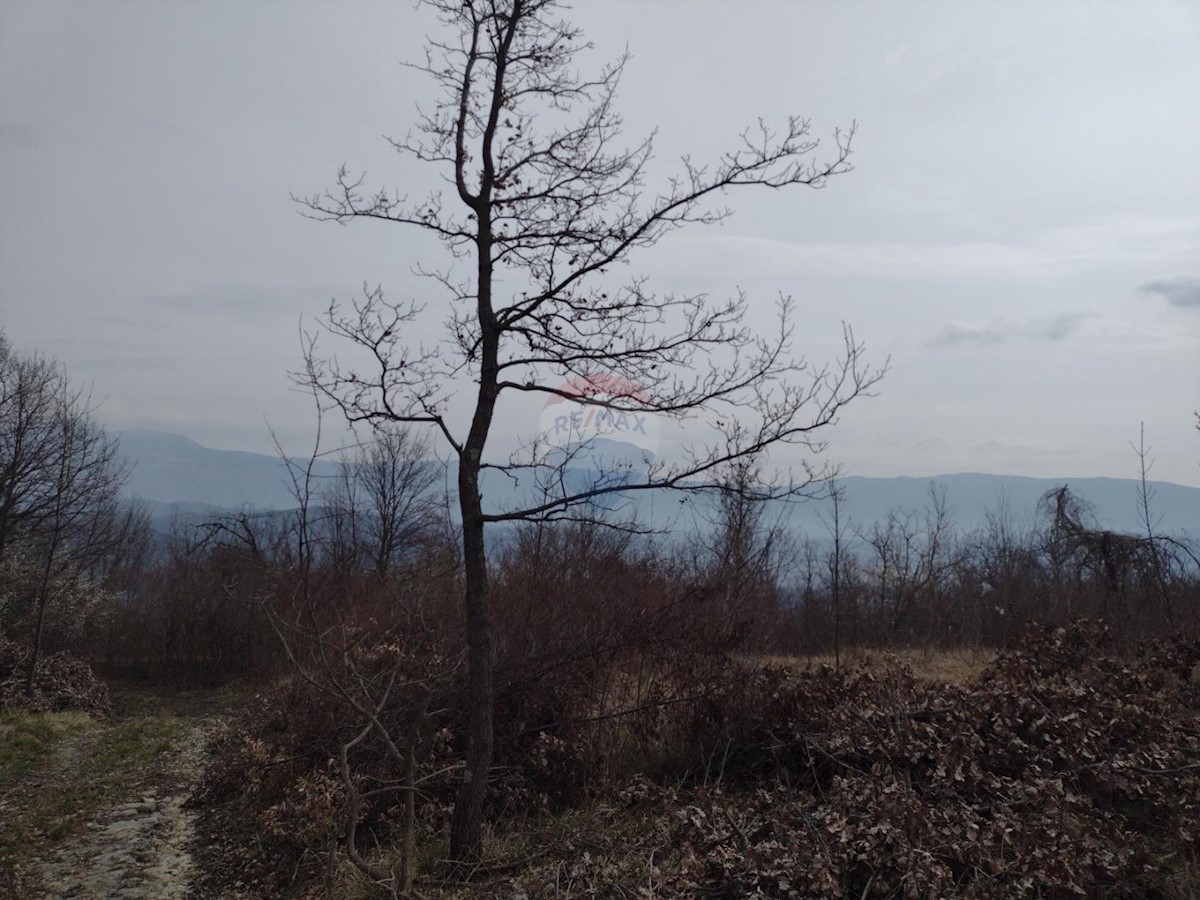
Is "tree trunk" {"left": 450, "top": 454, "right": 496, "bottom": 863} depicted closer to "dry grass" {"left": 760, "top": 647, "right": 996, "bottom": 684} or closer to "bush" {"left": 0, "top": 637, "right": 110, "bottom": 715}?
"dry grass" {"left": 760, "top": 647, "right": 996, "bottom": 684}

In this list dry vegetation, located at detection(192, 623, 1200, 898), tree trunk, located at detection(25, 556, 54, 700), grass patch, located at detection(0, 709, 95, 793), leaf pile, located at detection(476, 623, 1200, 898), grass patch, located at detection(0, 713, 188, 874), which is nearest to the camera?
leaf pile, located at detection(476, 623, 1200, 898)

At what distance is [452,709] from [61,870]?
3.73 m

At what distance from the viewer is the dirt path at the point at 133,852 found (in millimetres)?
7500

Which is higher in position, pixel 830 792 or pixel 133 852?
pixel 830 792

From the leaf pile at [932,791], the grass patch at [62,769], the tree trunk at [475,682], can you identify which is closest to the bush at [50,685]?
the grass patch at [62,769]

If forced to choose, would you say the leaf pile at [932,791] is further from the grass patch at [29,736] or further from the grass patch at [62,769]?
the grass patch at [29,736]

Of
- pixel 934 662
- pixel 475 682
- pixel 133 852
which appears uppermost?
pixel 475 682

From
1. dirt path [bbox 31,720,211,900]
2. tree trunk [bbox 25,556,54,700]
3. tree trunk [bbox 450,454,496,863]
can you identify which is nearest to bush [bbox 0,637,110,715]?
tree trunk [bbox 25,556,54,700]

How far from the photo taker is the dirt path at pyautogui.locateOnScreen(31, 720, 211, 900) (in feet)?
24.6

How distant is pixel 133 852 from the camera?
8516mm

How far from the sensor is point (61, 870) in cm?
792

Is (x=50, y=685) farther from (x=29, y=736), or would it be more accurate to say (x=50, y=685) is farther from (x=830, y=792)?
(x=830, y=792)

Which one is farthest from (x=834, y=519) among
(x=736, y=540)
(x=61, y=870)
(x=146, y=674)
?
(x=146, y=674)

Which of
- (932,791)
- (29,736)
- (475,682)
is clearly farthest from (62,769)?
(932,791)
